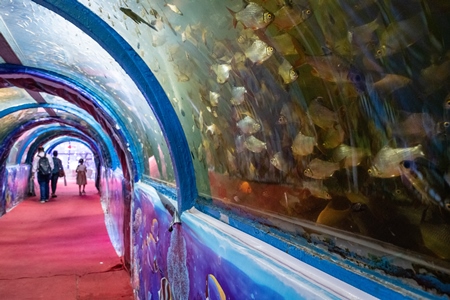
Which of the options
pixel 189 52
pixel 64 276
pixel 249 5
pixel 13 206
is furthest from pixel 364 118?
pixel 13 206

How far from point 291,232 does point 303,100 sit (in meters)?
0.59

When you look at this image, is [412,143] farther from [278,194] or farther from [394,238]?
[278,194]

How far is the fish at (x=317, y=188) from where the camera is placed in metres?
1.52

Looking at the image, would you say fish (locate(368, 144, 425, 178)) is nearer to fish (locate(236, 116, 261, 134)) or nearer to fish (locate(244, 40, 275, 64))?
fish (locate(244, 40, 275, 64))

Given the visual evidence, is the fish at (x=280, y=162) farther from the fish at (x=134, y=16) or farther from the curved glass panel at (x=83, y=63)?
the curved glass panel at (x=83, y=63)

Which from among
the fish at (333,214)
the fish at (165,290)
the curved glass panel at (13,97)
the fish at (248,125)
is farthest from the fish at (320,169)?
the curved glass panel at (13,97)

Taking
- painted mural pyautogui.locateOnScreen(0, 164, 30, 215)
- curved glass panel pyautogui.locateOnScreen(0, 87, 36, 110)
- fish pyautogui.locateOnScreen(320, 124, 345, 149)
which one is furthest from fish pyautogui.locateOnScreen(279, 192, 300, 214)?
painted mural pyautogui.locateOnScreen(0, 164, 30, 215)

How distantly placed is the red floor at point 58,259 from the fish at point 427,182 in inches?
229

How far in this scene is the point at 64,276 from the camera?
23.3ft

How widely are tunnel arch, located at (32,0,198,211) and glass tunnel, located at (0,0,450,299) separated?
10 mm

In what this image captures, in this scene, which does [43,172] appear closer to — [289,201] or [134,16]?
[134,16]

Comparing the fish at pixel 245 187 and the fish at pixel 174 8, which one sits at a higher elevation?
the fish at pixel 174 8

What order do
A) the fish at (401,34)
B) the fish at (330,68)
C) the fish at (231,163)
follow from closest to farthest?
the fish at (401,34), the fish at (330,68), the fish at (231,163)

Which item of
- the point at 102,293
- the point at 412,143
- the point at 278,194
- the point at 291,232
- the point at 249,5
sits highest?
the point at 249,5
